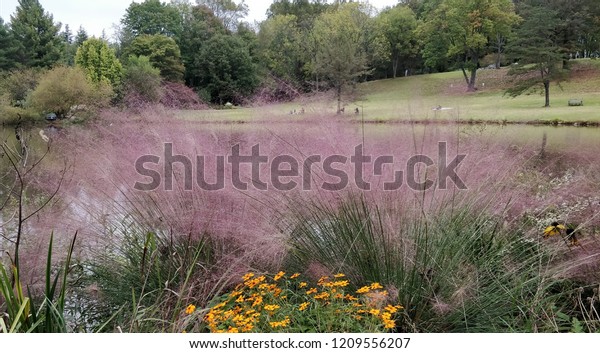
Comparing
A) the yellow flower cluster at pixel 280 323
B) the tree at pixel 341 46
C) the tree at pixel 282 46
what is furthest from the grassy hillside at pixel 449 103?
the yellow flower cluster at pixel 280 323

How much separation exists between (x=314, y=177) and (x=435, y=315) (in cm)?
58

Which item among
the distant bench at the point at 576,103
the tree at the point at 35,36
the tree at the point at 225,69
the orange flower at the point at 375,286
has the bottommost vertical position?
the orange flower at the point at 375,286

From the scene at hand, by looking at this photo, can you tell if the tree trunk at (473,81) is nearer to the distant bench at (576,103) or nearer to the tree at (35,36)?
the distant bench at (576,103)

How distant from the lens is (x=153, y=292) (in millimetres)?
1614

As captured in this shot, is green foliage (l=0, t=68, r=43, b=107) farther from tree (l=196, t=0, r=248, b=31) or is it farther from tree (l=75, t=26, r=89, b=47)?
tree (l=196, t=0, r=248, b=31)

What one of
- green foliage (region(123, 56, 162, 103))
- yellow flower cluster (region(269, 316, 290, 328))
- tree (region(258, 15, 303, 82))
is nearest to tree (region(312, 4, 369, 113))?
tree (region(258, 15, 303, 82))

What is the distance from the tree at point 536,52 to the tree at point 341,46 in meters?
1.01

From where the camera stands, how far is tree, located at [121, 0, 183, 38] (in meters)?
2.96

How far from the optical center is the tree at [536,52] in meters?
3.06

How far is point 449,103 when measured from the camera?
95.7 inches

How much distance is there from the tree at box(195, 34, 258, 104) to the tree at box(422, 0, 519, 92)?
122 cm

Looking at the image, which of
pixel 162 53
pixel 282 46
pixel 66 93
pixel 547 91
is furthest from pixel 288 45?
pixel 547 91
